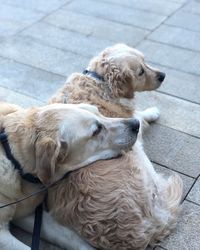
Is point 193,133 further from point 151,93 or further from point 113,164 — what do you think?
point 113,164

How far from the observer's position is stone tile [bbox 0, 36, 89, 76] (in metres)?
5.86

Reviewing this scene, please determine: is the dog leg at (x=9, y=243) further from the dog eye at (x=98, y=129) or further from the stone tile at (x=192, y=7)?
the stone tile at (x=192, y=7)

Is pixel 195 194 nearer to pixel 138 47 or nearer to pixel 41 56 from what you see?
pixel 138 47

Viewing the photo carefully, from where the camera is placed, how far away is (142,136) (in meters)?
4.68

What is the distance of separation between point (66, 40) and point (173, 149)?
9.13 ft

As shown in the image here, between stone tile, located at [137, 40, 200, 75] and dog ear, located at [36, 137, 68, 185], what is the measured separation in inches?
127

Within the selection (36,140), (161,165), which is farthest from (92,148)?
(161,165)

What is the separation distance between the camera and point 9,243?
10.8 ft

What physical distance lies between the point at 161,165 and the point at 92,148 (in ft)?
3.89

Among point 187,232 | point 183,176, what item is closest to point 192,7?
point 183,176

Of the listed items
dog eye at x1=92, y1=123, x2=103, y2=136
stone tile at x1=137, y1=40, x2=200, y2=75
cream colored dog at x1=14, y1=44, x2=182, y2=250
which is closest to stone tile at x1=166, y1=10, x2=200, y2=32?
stone tile at x1=137, y1=40, x2=200, y2=75

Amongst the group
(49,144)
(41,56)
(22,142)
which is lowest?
Answer: (41,56)

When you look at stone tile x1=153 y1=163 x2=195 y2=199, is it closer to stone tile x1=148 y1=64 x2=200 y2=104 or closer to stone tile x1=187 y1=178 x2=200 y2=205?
stone tile x1=187 y1=178 x2=200 y2=205

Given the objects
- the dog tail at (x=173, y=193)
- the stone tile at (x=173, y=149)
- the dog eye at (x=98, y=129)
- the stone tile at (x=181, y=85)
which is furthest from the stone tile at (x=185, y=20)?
the dog eye at (x=98, y=129)
